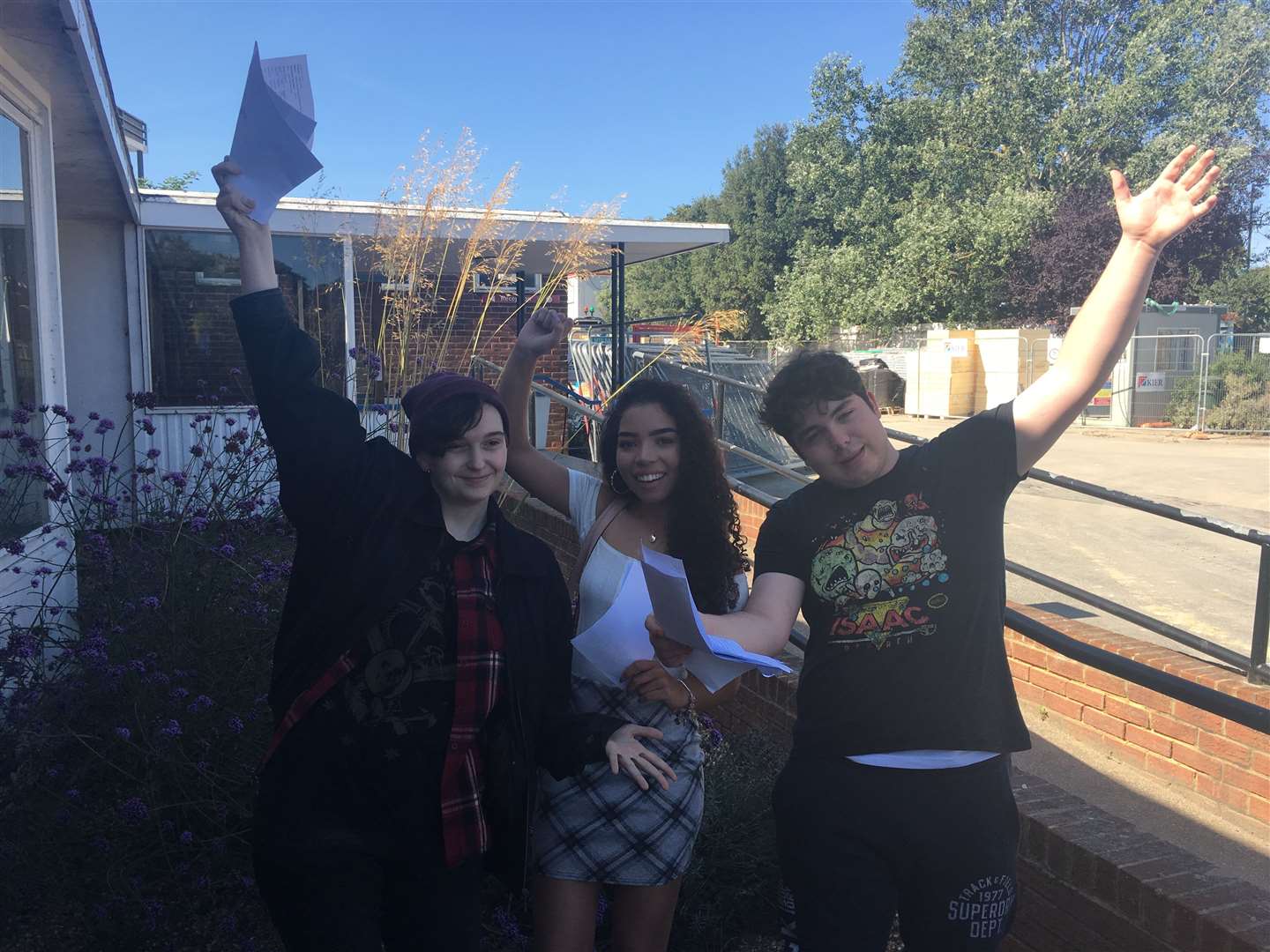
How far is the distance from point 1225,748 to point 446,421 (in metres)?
3.31

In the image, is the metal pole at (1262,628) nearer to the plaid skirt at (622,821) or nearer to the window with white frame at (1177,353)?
the plaid skirt at (622,821)

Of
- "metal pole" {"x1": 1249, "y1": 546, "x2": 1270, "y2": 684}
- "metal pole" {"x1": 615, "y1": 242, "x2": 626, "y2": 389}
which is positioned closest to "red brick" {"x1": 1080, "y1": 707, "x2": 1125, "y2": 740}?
"metal pole" {"x1": 1249, "y1": 546, "x2": 1270, "y2": 684}

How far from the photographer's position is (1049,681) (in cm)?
430

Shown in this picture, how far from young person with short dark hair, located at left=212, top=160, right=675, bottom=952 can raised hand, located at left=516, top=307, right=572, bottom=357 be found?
544mm

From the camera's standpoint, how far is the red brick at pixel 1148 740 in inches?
151

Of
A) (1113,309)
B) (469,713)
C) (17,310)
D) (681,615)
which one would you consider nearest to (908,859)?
(681,615)

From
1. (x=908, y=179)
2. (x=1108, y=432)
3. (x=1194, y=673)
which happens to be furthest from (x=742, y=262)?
(x=1194, y=673)

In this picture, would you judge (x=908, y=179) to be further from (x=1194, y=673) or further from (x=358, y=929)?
(x=358, y=929)

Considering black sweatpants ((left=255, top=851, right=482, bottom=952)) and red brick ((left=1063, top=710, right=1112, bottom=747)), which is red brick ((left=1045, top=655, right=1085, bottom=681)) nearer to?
red brick ((left=1063, top=710, right=1112, bottom=747))

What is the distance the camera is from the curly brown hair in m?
2.10

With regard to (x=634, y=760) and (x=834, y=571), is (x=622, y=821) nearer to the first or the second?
(x=634, y=760)

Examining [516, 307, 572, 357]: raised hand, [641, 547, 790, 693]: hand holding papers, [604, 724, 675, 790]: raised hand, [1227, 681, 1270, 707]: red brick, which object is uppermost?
[516, 307, 572, 357]: raised hand

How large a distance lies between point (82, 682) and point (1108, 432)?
68.9 ft

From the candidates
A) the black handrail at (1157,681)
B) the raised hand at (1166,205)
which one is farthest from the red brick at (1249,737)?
the raised hand at (1166,205)
